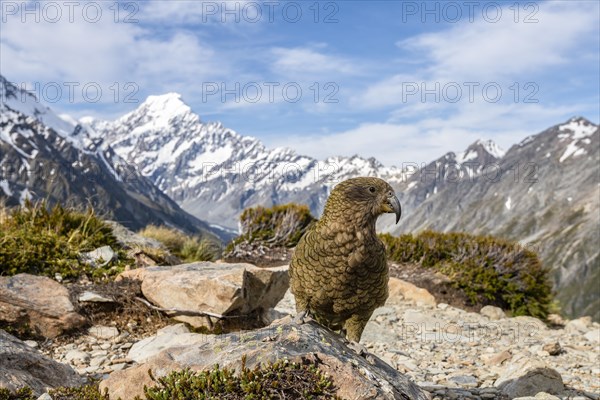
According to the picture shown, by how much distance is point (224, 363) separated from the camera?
4316 mm

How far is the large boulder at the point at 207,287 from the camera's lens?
363 inches

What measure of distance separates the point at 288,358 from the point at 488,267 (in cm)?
1317

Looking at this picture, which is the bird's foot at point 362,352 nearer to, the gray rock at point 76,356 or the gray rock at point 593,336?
the gray rock at point 76,356

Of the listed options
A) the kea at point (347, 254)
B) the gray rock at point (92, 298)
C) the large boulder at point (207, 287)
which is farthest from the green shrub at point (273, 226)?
the kea at point (347, 254)

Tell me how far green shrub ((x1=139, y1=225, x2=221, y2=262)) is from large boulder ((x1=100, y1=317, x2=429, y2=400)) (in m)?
12.7

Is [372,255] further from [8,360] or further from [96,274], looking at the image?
[96,274]

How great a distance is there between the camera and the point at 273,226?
2027cm

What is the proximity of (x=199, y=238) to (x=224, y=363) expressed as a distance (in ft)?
55.6

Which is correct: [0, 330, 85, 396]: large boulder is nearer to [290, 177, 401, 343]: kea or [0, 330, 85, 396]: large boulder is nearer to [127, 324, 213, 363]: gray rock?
[127, 324, 213, 363]: gray rock

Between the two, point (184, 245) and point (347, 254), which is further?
point (184, 245)

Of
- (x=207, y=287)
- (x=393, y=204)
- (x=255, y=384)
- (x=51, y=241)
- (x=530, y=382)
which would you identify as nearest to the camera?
(x=255, y=384)

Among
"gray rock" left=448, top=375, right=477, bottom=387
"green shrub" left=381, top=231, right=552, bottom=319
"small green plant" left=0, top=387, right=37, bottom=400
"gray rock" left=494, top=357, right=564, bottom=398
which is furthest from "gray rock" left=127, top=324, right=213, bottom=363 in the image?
"green shrub" left=381, top=231, right=552, bottom=319

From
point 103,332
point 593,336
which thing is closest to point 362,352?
point 103,332

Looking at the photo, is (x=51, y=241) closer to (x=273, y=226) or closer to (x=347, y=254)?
(x=347, y=254)
